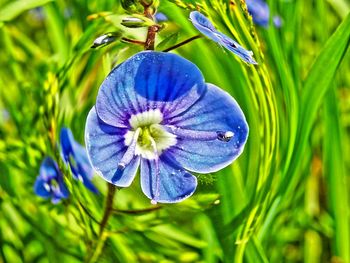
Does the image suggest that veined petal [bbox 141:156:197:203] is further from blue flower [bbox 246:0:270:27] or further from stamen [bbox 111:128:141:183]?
blue flower [bbox 246:0:270:27]

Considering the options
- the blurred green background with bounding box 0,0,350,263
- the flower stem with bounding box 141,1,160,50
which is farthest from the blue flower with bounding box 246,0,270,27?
the flower stem with bounding box 141,1,160,50

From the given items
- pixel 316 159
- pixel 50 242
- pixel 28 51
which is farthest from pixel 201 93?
pixel 28 51

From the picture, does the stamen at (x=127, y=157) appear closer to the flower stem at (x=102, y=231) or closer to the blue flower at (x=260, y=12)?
the flower stem at (x=102, y=231)

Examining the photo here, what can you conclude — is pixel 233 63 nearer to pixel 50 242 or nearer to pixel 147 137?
pixel 147 137

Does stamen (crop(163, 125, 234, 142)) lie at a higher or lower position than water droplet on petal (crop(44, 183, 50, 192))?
higher

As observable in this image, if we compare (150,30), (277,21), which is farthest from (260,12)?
(150,30)

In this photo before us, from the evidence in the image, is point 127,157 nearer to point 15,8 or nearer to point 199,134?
point 199,134

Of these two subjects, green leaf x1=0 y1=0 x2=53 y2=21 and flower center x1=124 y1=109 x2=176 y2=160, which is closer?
flower center x1=124 y1=109 x2=176 y2=160

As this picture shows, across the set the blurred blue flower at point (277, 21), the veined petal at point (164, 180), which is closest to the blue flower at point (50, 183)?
the veined petal at point (164, 180)
